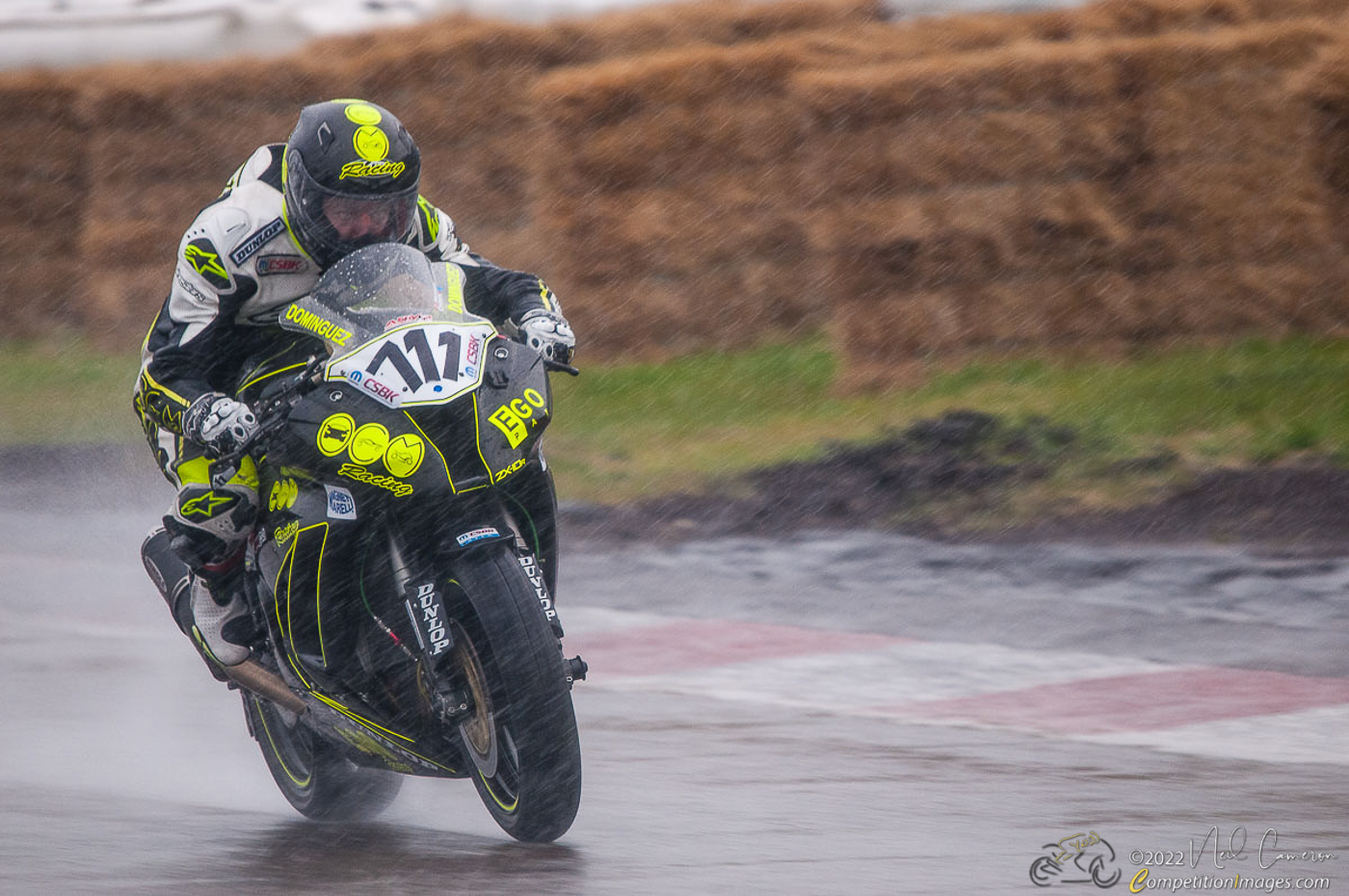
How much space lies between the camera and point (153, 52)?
16.7m

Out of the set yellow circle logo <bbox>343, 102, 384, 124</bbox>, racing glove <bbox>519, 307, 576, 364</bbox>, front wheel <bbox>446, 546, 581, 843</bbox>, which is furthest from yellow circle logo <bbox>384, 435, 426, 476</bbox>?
yellow circle logo <bbox>343, 102, 384, 124</bbox>

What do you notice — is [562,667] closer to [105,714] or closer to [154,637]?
[105,714]

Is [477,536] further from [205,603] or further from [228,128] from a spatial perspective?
[228,128]

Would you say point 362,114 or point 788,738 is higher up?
point 362,114

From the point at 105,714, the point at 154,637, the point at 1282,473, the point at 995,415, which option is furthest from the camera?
the point at 995,415

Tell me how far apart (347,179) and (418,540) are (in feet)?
2.86

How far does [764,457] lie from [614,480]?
0.79 meters

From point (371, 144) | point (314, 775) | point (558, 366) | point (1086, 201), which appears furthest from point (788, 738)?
point (1086, 201)

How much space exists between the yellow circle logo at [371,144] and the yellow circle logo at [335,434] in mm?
650

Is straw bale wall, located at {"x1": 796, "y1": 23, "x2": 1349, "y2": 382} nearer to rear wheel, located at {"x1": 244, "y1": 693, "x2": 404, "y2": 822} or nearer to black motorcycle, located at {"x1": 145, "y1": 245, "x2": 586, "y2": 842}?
rear wheel, located at {"x1": 244, "y1": 693, "x2": 404, "y2": 822}

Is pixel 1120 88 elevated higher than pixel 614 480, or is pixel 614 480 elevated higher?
pixel 1120 88

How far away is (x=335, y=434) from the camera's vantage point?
460 cm

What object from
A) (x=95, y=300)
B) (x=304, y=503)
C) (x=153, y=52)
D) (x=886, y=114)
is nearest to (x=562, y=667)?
(x=304, y=503)
